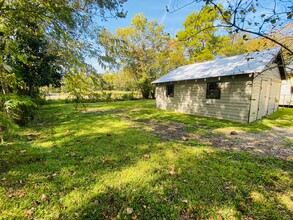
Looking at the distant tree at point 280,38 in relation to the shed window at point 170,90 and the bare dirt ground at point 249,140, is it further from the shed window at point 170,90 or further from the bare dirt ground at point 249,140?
the shed window at point 170,90

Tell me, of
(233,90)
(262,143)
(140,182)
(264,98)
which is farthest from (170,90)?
(140,182)

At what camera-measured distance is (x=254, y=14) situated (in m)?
2.02

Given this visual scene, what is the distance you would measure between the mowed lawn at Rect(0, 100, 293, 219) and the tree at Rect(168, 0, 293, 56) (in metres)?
→ 2.16

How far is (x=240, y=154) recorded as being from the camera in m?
4.06

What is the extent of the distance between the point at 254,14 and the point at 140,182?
3.03m

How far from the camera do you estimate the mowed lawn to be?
2.17 meters

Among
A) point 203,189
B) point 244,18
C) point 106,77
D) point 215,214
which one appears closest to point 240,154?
point 203,189

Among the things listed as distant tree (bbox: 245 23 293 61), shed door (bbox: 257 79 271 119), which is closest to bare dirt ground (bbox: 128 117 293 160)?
shed door (bbox: 257 79 271 119)

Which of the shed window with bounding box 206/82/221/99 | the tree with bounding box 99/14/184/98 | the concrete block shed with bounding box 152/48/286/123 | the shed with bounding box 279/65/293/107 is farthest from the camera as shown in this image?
the tree with bounding box 99/14/184/98

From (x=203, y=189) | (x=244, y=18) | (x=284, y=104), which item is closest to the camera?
(x=244, y=18)

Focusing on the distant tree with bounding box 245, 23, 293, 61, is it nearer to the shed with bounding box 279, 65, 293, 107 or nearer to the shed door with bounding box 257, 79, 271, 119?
the shed door with bounding box 257, 79, 271, 119

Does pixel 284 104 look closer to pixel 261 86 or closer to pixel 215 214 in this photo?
pixel 261 86

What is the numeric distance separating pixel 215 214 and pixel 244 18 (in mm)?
2490

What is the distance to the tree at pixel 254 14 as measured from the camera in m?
1.59
